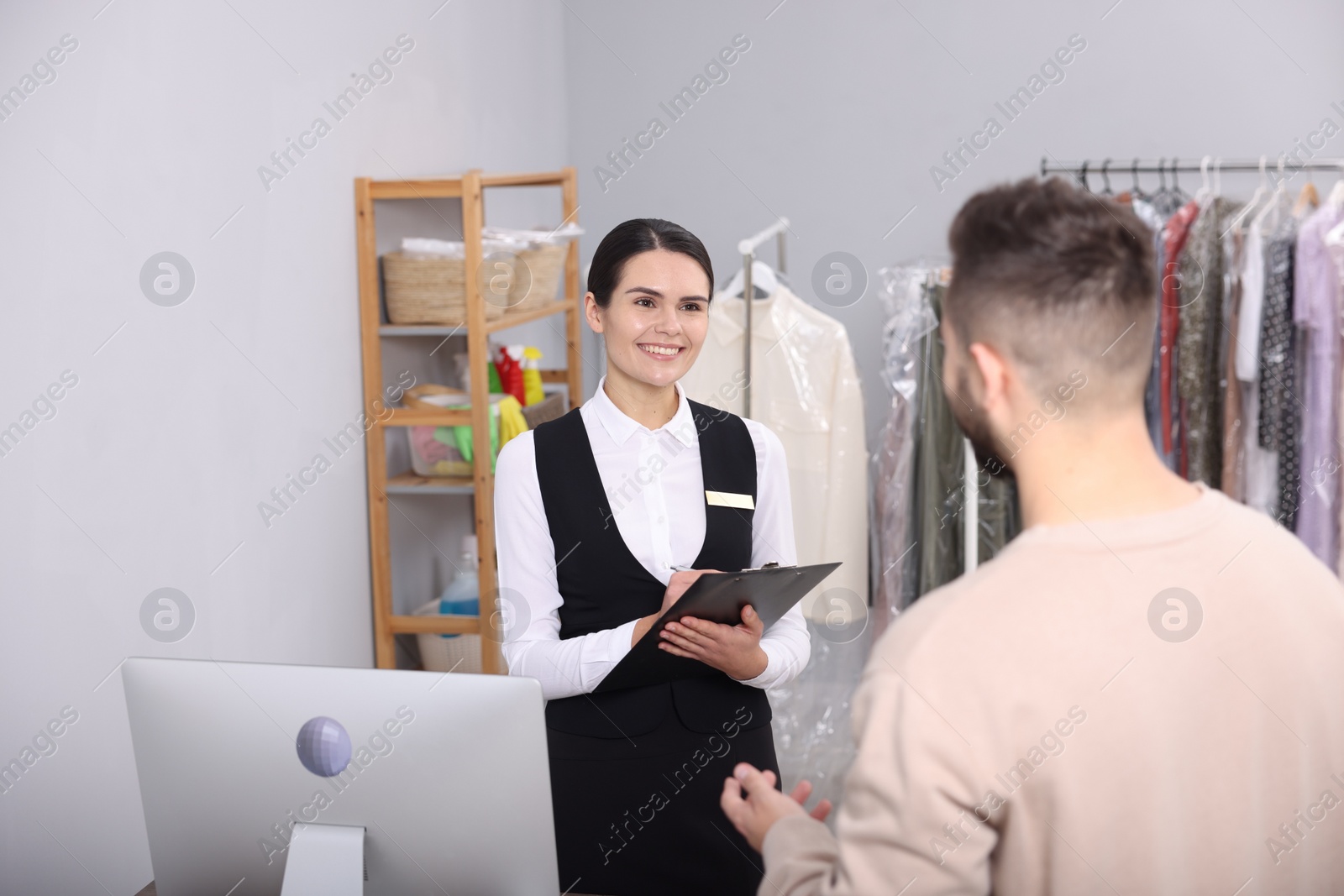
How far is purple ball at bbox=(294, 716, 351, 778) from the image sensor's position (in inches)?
41.7

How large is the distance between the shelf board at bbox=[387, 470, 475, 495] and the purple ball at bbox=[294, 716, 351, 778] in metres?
1.56

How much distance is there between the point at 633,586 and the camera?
1645 millimetres

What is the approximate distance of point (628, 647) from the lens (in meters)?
1.57

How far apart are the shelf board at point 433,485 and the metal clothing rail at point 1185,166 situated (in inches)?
75.0

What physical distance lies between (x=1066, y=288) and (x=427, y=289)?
1.98 metres

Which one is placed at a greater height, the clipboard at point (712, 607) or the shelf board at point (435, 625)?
the clipboard at point (712, 607)

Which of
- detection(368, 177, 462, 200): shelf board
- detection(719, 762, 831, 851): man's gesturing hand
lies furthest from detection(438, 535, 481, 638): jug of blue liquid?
detection(719, 762, 831, 851): man's gesturing hand

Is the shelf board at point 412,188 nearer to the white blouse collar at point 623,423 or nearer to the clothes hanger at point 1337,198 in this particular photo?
the white blouse collar at point 623,423

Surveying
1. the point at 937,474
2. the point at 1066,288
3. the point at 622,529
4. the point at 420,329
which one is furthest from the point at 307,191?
the point at 1066,288

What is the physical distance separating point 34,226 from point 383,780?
3.42ft

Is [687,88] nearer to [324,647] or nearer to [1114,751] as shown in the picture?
[324,647]

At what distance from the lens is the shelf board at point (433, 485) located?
263 cm

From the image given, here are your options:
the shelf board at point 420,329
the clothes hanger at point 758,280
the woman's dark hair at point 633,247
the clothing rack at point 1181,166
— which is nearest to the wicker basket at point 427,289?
the shelf board at point 420,329

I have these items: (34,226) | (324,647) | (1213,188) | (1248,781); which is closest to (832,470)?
(324,647)
